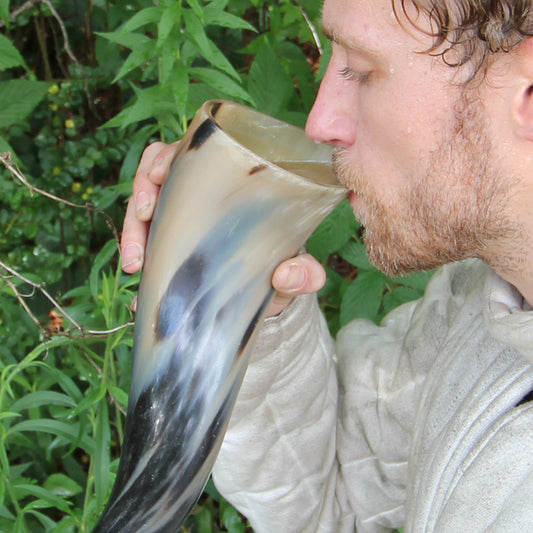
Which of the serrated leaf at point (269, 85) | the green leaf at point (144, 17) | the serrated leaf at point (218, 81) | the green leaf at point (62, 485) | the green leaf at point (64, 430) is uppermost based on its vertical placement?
the green leaf at point (144, 17)

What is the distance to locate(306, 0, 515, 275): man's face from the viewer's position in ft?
2.81

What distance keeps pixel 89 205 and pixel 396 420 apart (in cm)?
78

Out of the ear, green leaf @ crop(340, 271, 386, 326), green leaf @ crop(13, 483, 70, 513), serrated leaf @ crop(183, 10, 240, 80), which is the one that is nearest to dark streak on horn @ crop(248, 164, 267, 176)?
the ear

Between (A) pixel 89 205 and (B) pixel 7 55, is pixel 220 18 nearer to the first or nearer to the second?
(B) pixel 7 55

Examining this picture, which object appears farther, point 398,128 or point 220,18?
point 220,18

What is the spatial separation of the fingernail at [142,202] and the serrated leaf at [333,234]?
58cm

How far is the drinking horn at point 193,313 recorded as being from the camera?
80cm

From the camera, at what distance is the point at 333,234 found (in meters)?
1.45

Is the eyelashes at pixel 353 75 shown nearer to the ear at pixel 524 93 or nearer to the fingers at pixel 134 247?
the ear at pixel 524 93

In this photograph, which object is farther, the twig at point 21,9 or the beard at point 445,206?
the twig at point 21,9

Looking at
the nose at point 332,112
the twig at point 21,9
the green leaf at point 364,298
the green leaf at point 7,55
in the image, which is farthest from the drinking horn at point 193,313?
the twig at point 21,9

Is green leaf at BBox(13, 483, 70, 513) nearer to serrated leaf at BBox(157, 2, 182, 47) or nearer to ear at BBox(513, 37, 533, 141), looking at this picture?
serrated leaf at BBox(157, 2, 182, 47)

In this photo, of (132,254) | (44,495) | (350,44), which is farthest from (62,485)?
(350,44)

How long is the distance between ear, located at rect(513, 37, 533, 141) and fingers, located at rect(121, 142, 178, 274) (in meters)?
0.35
